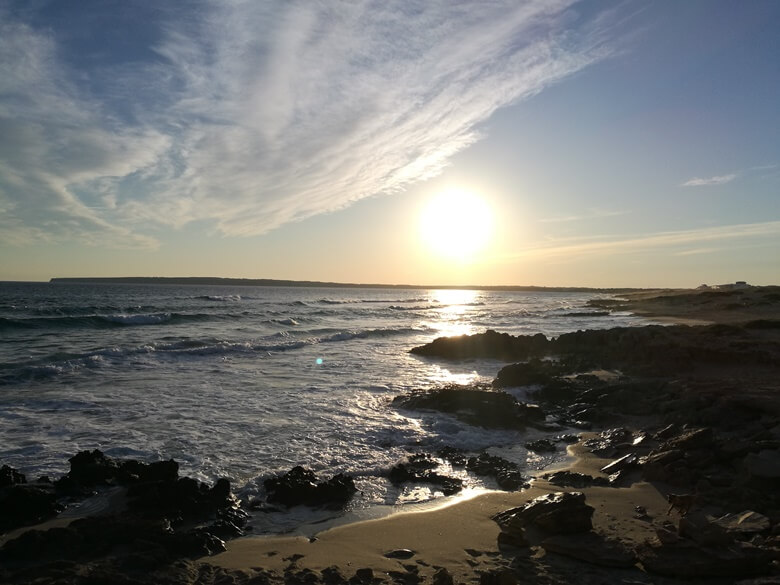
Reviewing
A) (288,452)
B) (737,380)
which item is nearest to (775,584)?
(288,452)

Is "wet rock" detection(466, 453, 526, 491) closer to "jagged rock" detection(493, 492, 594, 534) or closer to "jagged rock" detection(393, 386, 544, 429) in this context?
"jagged rock" detection(493, 492, 594, 534)

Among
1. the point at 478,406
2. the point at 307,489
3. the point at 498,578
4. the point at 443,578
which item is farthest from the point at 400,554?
the point at 478,406

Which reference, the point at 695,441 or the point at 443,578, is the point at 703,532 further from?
the point at 695,441

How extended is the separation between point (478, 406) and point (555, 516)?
6.39 meters

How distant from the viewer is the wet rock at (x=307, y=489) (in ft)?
23.3

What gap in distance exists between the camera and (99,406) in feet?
41.7

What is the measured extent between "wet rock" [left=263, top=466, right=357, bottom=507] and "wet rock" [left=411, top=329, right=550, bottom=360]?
1632cm

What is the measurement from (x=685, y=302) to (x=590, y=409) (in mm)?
61012

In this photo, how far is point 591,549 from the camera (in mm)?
5309

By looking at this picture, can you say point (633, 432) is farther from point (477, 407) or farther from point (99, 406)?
point (99, 406)

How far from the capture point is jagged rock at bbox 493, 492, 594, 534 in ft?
18.7

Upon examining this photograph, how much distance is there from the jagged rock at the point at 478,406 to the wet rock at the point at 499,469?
Answer: 248 cm

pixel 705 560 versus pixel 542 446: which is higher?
pixel 705 560

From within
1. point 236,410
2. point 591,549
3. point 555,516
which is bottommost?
point 236,410
